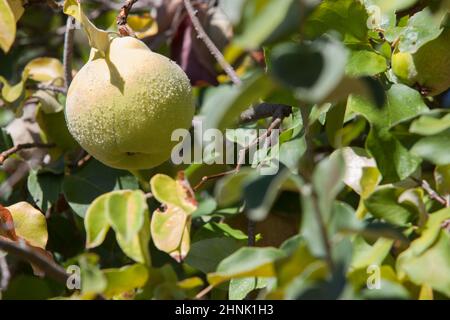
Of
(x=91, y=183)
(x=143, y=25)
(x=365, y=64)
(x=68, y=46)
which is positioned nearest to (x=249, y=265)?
(x=365, y=64)

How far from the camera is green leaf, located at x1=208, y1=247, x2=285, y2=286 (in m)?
0.80

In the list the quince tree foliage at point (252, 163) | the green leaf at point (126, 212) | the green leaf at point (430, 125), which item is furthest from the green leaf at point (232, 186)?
the green leaf at point (430, 125)

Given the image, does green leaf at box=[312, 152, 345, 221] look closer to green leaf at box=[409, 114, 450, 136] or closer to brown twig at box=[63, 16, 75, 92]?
green leaf at box=[409, 114, 450, 136]

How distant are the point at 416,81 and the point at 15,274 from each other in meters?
0.82

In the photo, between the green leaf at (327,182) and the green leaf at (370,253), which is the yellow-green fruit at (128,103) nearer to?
the green leaf at (370,253)

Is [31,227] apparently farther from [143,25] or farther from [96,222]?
[143,25]

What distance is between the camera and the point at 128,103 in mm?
1040

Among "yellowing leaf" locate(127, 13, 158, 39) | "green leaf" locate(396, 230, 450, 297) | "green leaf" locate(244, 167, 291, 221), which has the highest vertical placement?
"green leaf" locate(244, 167, 291, 221)

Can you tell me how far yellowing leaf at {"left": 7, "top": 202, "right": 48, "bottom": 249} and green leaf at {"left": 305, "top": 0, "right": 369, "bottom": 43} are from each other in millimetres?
461

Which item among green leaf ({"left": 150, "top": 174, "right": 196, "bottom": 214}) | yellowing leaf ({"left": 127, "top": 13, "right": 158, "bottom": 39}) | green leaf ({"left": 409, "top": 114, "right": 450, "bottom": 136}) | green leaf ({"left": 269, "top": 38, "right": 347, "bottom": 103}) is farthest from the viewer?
yellowing leaf ({"left": 127, "top": 13, "right": 158, "bottom": 39})

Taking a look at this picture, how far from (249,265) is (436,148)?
0.28m

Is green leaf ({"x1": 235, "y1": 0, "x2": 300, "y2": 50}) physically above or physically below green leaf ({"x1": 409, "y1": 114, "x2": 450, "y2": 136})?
above

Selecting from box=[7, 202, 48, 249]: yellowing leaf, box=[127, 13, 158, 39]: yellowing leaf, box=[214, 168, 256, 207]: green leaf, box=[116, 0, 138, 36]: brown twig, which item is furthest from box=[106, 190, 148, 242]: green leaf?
box=[127, 13, 158, 39]: yellowing leaf

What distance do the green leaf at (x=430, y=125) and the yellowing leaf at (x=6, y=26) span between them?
2.03ft
